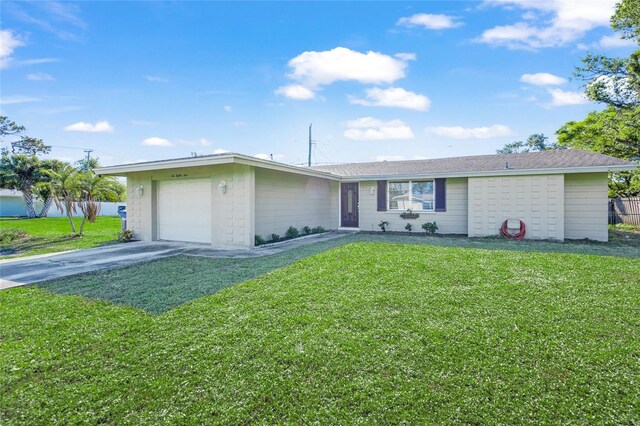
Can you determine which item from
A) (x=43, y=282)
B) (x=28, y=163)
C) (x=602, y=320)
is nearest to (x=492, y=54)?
(x=602, y=320)

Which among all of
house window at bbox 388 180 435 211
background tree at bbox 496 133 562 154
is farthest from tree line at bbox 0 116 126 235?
background tree at bbox 496 133 562 154

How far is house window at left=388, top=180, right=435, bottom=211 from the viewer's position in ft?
40.2

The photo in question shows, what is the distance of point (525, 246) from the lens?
336 inches

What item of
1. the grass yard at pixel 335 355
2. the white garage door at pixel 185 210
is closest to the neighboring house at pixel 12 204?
the white garage door at pixel 185 210

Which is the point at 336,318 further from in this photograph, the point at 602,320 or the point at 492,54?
the point at 492,54

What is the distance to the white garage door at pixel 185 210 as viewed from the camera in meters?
9.77

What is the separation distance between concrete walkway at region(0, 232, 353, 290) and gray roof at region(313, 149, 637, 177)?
17.9ft

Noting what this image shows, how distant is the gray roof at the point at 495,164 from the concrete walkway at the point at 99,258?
5.45m

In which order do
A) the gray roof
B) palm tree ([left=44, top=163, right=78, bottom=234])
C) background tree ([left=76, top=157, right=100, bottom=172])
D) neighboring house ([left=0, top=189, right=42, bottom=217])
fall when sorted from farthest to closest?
background tree ([left=76, top=157, right=100, bottom=172])
neighboring house ([left=0, top=189, right=42, bottom=217])
palm tree ([left=44, top=163, right=78, bottom=234])
the gray roof

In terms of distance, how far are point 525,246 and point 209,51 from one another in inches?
470

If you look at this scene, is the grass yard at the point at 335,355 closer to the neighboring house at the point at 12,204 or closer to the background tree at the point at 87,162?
the neighboring house at the point at 12,204

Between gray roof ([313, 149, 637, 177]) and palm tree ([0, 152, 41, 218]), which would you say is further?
palm tree ([0, 152, 41, 218])

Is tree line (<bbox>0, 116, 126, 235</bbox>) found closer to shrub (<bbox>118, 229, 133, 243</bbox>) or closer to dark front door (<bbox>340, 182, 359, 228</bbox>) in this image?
shrub (<bbox>118, 229, 133, 243</bbox>)

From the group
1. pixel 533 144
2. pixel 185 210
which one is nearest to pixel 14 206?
pixel 185 210
